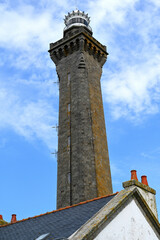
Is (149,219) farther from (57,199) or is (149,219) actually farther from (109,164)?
(109,164)

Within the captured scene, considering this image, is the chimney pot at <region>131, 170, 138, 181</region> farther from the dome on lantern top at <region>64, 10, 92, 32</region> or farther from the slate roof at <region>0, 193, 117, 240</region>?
the dome on lantern top at <region>64, 10, 92, 32</region>

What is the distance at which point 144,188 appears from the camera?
12.6 metres

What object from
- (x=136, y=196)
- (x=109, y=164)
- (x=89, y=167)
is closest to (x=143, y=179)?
(x=136, y=196)

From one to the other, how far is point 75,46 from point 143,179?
2991 centimetres

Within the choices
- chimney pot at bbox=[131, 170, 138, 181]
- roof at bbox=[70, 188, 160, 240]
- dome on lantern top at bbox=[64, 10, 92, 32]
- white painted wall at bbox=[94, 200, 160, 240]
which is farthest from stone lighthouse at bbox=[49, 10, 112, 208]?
white painted wall at bbox=[94, 200, 160, 240]

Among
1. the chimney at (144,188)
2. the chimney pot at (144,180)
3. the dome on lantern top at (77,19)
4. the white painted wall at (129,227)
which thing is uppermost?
the dome on lantern top at (77,19)

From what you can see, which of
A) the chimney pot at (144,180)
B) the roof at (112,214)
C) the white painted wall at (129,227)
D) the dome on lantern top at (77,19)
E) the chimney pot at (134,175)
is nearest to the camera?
the roof at (112,214)

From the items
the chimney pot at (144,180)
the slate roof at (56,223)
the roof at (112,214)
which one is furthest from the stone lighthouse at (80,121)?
the roof at (112,214)

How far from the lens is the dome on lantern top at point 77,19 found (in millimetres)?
46594

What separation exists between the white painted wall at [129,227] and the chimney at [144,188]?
28.6 inches

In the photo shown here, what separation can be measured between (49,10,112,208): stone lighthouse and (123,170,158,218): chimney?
17350 mm

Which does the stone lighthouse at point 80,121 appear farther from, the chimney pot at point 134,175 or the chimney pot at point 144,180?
the chimney pot at point 134,175

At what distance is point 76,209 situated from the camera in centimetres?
1249

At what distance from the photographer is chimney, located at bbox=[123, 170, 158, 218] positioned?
1208 centimetres
